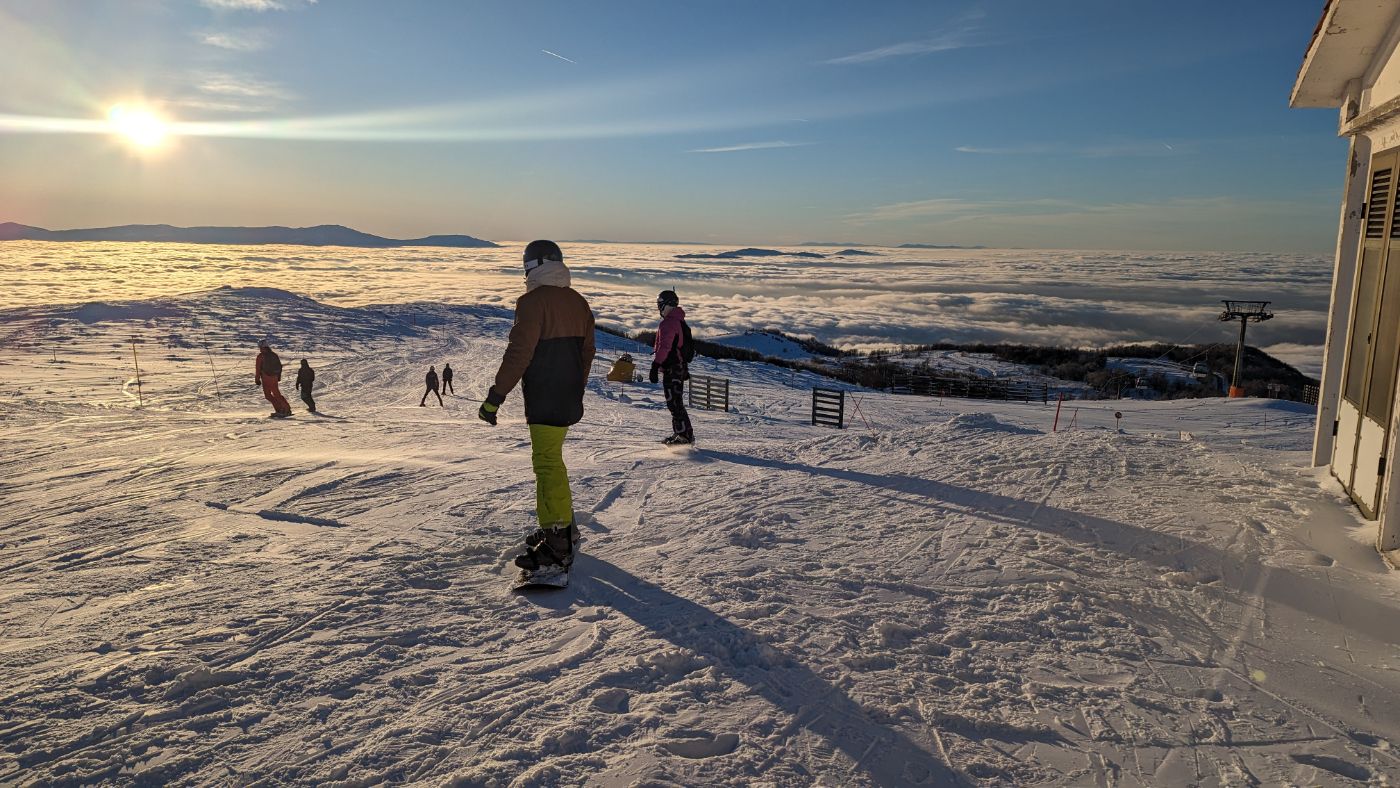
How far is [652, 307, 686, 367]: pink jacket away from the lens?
8531 mm

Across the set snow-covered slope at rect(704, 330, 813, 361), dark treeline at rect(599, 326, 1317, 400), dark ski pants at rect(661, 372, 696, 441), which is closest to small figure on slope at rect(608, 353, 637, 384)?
dark ski pants at rect(661, 372, 696, 441)

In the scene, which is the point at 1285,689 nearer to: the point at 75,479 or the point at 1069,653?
the point at 1069,653

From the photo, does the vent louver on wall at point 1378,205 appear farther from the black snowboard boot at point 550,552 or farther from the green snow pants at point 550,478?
the black snowboard boot at point 550,552

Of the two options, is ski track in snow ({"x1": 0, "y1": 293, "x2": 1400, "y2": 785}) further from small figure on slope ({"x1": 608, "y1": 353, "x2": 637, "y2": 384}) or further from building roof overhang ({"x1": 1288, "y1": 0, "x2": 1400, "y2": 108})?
small figure on slope ({"x1": 608, "y1": 353, "x2": 637, "y2": 384})

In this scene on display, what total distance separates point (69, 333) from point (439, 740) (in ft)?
163

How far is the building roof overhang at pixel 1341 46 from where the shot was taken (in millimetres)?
5613

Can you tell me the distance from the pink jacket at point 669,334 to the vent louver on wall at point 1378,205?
6.56 m

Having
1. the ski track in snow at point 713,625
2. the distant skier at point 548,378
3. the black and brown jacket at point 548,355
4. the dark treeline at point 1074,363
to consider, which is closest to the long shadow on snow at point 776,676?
the ski track in snow at point 713,625

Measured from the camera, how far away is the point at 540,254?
4.28m

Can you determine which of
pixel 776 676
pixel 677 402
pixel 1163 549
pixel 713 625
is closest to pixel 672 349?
pixel 677 402

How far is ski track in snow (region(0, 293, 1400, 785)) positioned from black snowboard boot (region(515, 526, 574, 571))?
8.0 inches

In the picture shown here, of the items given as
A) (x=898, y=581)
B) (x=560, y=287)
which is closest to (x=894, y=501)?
(x=898, y=581)

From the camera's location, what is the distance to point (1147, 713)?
2961mm

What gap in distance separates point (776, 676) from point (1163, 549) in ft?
11.2
